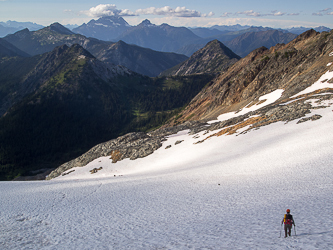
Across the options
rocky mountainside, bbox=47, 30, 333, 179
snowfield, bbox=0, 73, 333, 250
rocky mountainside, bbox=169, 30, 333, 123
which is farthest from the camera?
rocky mountainside, bbox=169, 30, 333, 123

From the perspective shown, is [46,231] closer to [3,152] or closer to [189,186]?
[189,186]

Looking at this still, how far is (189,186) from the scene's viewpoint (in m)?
26.8

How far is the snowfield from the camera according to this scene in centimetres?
1350

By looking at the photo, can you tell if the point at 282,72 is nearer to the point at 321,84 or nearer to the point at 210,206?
the point at 321,84

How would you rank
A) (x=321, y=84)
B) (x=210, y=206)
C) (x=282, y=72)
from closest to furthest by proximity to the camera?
1. (x=210, y=206)
2. (x=321, y=84)
3. (x=282, y=72)

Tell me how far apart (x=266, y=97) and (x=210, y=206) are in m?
65.3

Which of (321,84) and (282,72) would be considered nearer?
(321,84)

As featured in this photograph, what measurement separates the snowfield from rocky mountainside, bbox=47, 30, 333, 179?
8734 millimetres

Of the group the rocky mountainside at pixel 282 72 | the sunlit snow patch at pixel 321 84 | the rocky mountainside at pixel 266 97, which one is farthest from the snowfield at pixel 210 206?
the rocky mountainside at pixel 282 72

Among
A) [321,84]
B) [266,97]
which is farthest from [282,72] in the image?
[321,84]

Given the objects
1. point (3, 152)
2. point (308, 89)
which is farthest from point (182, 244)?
point (3, 152)

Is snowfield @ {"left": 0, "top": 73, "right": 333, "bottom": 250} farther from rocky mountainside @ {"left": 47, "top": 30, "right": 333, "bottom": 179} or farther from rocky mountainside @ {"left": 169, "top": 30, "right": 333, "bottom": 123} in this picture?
rocky mountainside @ {"left": 169, "top": 30, "right": 333, "bottom": 123}

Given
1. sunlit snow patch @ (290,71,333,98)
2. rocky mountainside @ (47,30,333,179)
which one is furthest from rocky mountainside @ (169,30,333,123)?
sunlit snow patch @ (290,71,333,98)

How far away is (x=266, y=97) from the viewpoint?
74.4 meters
